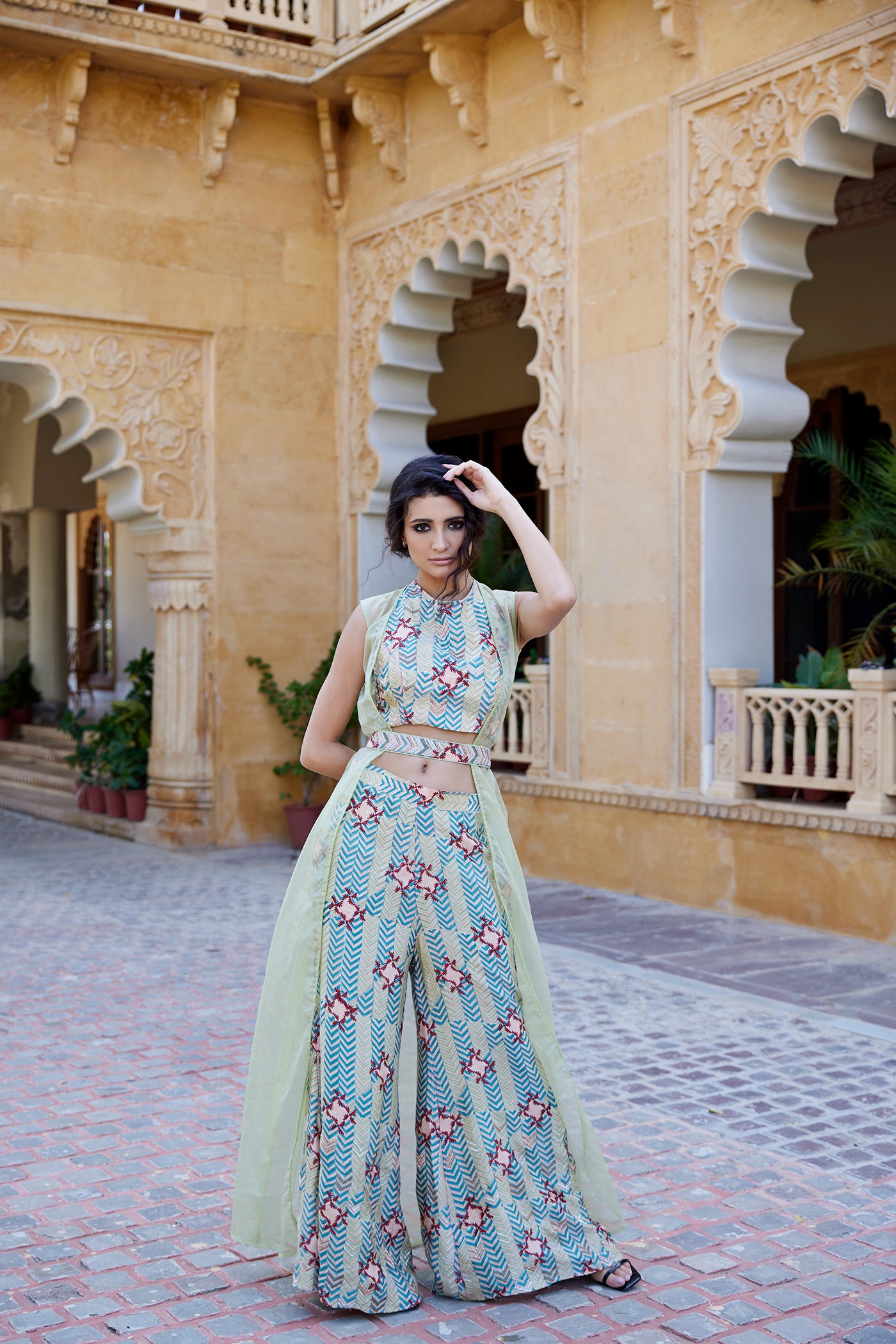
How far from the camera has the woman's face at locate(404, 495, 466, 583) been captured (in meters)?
3.00

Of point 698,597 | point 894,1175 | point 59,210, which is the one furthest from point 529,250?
→ point 894,1175

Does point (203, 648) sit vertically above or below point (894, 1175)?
above

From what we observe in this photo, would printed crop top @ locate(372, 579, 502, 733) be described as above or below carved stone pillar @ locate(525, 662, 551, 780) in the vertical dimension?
above

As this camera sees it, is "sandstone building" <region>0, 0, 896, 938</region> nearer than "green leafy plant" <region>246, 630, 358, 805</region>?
Yes

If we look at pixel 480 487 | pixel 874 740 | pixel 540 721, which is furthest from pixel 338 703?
pixel 540 721

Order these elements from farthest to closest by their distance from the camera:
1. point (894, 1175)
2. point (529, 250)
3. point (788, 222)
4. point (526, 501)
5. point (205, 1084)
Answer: point (526, 501)
point (529, 250)
point (788, 222)
point (205, 1084)
point (894, 1175)

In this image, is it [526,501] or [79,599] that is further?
[79,599]

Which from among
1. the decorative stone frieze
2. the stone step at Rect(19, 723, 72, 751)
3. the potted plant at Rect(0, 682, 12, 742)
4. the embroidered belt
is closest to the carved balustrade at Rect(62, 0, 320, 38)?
the decorative stone frieze

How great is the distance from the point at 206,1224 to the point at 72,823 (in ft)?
26.5

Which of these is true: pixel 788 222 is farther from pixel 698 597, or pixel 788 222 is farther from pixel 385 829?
pixel 385 829

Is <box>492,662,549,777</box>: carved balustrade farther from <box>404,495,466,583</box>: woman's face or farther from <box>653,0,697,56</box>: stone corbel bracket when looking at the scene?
<box>404,495,466,583</box>: woman's face

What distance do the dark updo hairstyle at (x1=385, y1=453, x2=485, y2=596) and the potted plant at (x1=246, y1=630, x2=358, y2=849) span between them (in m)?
6.78

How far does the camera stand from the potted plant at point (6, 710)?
49.4ft

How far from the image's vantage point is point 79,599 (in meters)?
19.4
